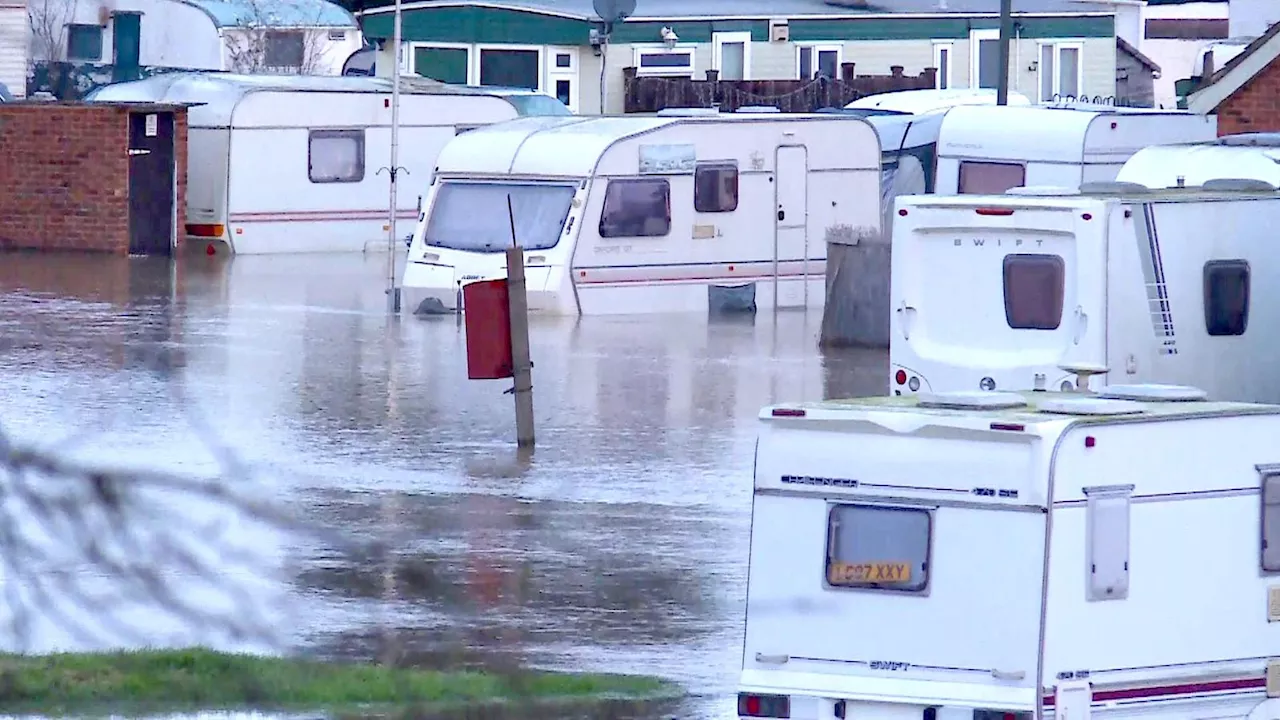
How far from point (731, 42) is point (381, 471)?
35.0m

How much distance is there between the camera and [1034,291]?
14562mm

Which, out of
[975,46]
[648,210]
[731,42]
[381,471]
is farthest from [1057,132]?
[975,46]

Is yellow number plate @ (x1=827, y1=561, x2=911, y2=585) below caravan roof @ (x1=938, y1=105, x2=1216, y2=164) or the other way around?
below

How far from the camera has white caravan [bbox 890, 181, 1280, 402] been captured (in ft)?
46.9

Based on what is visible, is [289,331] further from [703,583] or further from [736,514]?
[703,583]

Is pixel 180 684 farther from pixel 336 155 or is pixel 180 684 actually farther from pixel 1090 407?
pixel 336 155

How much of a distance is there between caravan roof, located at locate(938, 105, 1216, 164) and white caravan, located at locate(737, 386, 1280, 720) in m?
19.1

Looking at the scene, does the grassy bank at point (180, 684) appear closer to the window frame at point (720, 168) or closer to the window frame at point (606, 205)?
the window frame at point (606, 205)

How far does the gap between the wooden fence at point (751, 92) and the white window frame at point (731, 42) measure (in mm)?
2303

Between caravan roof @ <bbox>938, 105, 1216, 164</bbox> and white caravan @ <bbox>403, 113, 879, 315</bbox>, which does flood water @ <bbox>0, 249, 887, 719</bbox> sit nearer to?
white caravan @ <bbox>403, 113, 879, 315</bbox>

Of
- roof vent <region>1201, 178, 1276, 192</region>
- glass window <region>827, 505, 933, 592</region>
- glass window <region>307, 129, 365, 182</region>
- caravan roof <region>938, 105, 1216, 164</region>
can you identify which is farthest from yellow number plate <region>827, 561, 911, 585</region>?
glass window <region>307, 129, 365, 182</region>

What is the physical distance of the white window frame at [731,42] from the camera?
48.9 metres

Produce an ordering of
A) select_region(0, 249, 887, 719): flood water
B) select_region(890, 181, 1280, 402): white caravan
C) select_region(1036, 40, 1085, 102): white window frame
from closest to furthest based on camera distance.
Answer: select_region(0, 249, 887, 719): flood water → select_region(890, 181, 1280, 402): white caravan → select_region(1036, 40, 1085, 102): white window frame

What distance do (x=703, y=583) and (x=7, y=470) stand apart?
26.8ft
